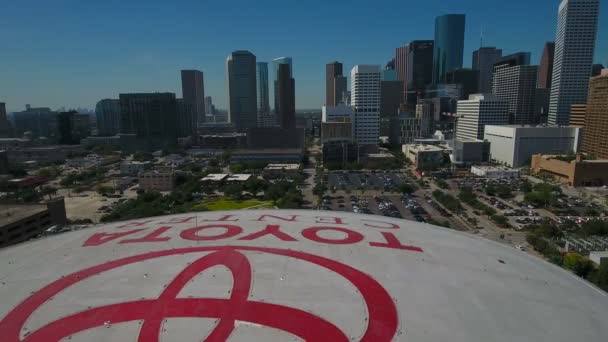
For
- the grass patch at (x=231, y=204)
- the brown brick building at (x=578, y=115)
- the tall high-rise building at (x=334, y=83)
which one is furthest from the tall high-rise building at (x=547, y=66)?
the grass patch at (x=231, y=204)

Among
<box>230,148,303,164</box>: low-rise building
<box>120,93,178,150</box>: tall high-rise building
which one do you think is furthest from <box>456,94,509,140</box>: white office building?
<box>120,93,178,150</box>: tall high-rise building

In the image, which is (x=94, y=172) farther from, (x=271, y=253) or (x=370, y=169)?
(x=271, y=253)

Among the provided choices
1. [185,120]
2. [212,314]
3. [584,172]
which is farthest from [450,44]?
[212,314]

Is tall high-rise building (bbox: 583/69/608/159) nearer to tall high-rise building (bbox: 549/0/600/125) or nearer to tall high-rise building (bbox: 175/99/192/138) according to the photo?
tall high-rise building (bbox: 549/0/600/125)

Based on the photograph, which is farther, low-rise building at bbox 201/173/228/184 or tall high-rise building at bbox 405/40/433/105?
tall high-rise building at bbox 405/40/433/105

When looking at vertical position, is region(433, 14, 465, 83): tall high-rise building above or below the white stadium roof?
above
